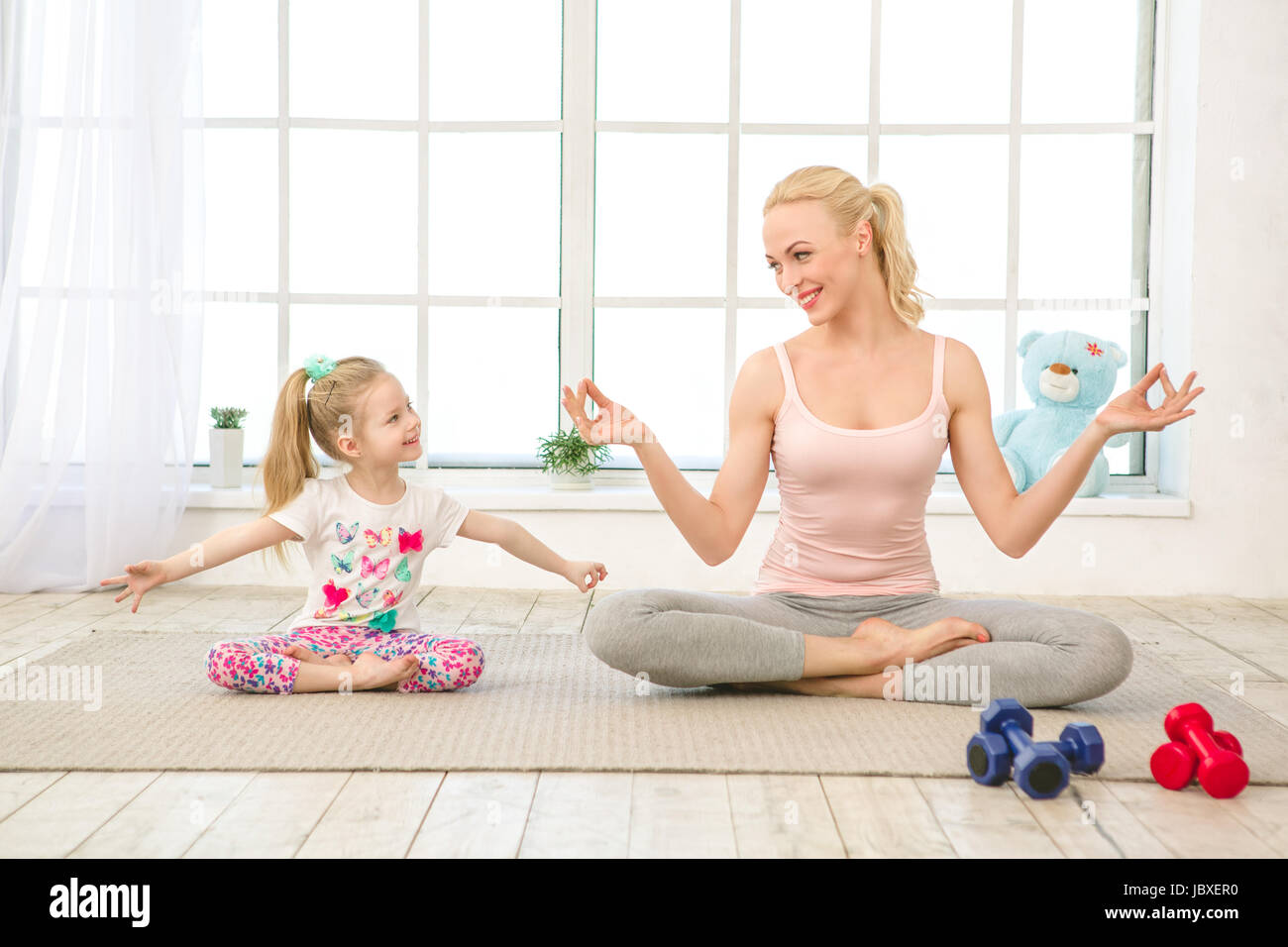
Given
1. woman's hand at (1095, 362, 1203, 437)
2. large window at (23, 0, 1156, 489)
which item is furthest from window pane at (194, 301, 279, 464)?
woman's hand at (1095, 362, 1203, 437)

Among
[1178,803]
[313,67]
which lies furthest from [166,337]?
[1178,803]

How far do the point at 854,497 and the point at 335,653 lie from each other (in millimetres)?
883

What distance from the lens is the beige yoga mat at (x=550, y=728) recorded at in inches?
65.4

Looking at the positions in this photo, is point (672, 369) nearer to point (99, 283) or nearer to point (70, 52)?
point (99, 283)

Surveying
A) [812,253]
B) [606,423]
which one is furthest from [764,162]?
[606,423]

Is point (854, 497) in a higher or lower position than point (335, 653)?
higher

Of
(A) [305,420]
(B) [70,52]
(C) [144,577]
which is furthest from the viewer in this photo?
(B) [70,52]

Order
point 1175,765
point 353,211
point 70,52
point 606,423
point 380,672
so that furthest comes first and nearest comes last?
point 353,211 < point 70,52 < point 380,672 < point 606,423 < point 1175,765

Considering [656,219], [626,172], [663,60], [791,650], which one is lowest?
[791,650]

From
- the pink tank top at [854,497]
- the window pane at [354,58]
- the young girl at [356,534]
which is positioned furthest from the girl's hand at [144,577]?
the window pane at [354,58]

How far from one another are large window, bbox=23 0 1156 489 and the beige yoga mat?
1.50m

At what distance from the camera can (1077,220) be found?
355cm

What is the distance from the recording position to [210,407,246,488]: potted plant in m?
3.46

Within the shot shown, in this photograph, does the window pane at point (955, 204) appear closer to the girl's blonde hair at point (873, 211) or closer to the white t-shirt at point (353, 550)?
the girl's blonde hair at point (873, 211)
